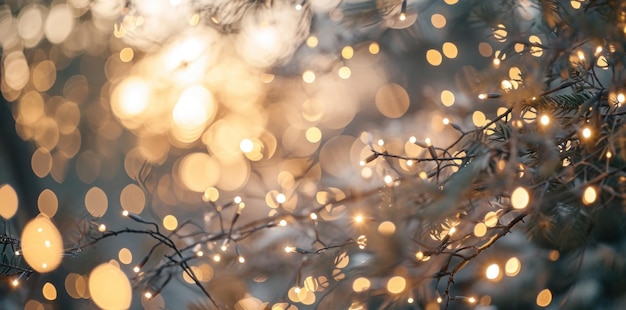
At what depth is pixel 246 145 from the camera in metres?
1.00

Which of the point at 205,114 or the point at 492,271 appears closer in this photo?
the point at 492,271

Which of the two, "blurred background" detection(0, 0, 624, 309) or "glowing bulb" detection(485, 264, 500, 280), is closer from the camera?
"glowing bulb" detection(485, 264, 500, 280)

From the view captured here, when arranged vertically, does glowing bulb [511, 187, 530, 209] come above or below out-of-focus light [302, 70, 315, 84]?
above

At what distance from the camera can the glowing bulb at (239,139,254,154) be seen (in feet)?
3.27

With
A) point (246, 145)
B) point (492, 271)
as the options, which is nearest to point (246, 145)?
point (246, 145)

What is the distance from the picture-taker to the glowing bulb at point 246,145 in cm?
100

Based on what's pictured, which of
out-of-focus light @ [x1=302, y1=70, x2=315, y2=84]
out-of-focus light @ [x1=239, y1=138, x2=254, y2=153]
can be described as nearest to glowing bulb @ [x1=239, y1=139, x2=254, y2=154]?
out-of-focus light @ [x1=239, y1=138, x2=254, y2=153]

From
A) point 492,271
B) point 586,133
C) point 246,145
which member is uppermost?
point 586,133

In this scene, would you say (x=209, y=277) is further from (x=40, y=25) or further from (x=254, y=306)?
(x=40, y=25)

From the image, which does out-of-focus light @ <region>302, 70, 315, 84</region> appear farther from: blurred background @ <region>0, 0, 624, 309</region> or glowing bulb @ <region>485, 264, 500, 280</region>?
glowing bulb @ <region>485, 264, 500, 280</region>

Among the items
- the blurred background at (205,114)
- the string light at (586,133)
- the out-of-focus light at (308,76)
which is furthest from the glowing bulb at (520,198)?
the out-of-focus light at (308,76)

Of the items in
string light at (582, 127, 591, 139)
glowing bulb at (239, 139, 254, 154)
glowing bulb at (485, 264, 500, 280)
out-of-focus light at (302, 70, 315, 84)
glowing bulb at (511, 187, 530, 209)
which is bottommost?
glowing bulb at (239, 139, 254, 154)

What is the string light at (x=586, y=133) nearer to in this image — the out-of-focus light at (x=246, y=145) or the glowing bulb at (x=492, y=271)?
the glowing bulb at (x=492, y=271)

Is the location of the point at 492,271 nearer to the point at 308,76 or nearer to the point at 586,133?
the point at 586,133
